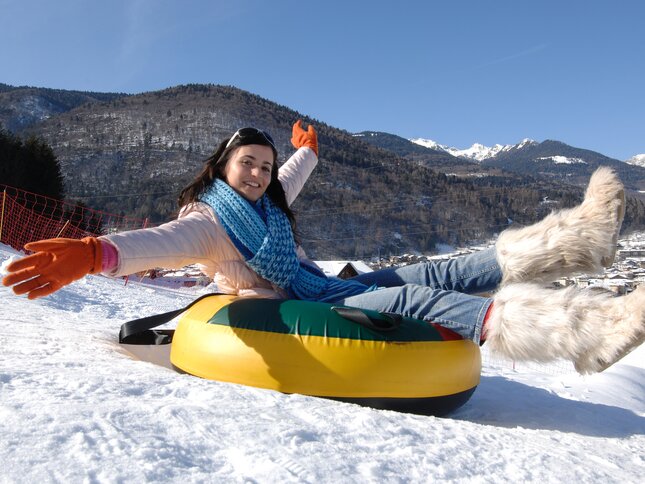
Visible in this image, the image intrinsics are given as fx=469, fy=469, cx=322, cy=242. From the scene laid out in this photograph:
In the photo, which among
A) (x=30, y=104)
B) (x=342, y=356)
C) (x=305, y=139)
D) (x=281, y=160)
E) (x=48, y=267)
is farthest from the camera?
(x=30, y=104)

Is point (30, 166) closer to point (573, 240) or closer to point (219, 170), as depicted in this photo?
point (219, 170)

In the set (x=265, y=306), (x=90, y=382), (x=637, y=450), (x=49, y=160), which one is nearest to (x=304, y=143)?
(x=265, y=306)

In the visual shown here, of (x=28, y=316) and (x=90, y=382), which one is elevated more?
(x=90, y=382)

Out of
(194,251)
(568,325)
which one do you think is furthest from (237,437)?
(568,325)

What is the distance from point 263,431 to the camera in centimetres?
130

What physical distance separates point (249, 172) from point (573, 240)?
5.22ft

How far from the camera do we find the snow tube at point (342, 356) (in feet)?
6.28

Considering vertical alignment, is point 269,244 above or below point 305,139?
below

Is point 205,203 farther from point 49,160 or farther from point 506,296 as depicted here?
point 49,160

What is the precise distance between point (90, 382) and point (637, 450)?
1960mm

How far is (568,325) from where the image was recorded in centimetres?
169

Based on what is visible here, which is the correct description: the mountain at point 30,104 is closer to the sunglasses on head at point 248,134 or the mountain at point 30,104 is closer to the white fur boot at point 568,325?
the sunglasses on head at point 248,134

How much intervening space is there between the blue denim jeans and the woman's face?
75 centimetres

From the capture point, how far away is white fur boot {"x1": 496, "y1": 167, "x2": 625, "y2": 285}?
2.00 m
